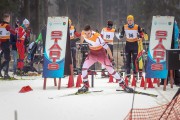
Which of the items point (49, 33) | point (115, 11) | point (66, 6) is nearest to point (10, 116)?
point (49, 33)

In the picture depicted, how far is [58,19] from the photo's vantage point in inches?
460

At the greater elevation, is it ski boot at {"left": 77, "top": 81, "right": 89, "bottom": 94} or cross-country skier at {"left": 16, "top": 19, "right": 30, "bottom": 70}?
cross-country skier at {"left": 16, "top": 19, "right": 30, "bottom": 70}

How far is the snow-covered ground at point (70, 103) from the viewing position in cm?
743

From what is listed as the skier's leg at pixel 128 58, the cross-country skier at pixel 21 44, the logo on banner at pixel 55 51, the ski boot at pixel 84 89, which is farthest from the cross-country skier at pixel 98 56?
the cross-country skier at pixel 21 44

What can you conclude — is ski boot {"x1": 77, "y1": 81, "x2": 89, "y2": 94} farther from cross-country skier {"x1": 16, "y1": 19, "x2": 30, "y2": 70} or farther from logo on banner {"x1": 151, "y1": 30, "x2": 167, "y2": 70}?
cross-country skier {"x1": 16, "y1": 19, "x2": 30, "y2": 70}

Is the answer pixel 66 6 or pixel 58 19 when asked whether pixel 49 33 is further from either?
pixel 66 6

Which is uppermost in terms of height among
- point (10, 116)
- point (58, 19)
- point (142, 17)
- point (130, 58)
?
point (142, 17)

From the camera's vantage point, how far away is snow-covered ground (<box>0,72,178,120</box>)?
24.4 ft

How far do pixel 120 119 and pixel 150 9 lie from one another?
38.8 metres

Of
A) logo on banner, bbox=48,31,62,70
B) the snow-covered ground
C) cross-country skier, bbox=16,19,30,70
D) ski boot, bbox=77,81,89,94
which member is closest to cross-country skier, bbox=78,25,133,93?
ski boot, bbox=77,81,89,94

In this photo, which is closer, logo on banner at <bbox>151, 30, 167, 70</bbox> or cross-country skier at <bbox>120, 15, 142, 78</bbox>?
logo on banner at <bbox>151, 30, 167, 70</bbox>

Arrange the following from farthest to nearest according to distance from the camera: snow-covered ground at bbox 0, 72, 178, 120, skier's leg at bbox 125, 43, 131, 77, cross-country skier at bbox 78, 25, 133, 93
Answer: skier's leg at bbox 125, 43, 131, 77 → cross-country skier at bbox 78, 25, 133, 93 → snow-covered ground at bbox 0, 72, 178, 120

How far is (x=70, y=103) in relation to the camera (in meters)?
8.84

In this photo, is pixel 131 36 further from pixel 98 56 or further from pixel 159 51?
pixel 98 56
